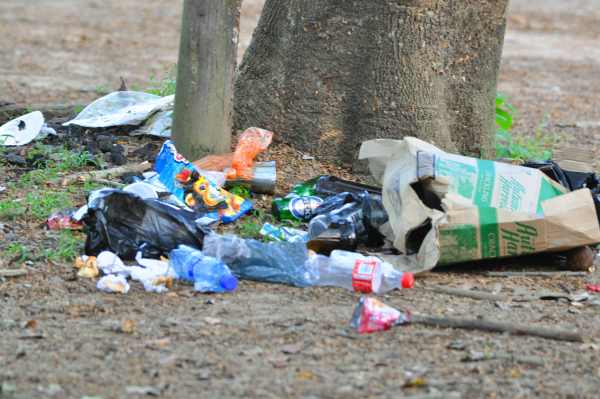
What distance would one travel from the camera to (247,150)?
570 cm

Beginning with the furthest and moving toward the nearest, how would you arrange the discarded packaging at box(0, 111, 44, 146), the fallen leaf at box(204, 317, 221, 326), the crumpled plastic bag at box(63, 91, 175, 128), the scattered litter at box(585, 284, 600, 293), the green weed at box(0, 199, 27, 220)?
the crumpled plastic bag at box(63, 91, 175, 128)
the discarded packaging at box(0, 111, 44, 146)
the green weed at box(0, 199, 27, 220)
the scattered litter at box(585, 284, 600, 293)
the fallen leaf at box(204, 317, 221, 326)

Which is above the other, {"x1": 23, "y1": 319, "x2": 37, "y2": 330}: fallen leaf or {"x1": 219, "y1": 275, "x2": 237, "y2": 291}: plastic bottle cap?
{"x1": 219, "y1": 275, "x2": 237, "y2": 291}: plastic bottle cap

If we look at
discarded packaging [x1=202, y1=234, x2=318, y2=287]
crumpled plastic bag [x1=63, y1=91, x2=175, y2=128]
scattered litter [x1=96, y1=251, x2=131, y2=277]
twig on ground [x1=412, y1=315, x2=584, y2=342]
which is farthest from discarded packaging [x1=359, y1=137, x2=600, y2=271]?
crumpled plastic bag [x1=63, y1=91, x2=175, y2=128]

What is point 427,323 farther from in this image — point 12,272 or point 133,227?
point 12,272

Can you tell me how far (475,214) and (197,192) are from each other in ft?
4.81

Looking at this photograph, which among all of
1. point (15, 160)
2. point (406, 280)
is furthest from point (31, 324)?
point (15, 160)

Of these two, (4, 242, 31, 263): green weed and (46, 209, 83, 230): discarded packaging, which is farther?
(46, 209, 83, 230): discarded packaging

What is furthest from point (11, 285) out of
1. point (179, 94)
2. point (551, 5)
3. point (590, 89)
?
point (551, 5)

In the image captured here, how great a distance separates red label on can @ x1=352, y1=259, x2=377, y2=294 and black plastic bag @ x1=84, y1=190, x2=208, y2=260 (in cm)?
79

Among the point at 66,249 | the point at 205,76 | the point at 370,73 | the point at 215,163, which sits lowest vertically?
the point at 66,249

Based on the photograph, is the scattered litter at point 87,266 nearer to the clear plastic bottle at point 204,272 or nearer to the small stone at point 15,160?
the clear plastic bottle at point 204,272

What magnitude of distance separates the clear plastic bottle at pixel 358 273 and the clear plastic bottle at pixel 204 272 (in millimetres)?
398

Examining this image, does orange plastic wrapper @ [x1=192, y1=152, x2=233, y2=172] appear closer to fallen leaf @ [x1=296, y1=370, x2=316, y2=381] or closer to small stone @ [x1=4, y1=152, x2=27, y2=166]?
small stone @ [x1=4, y1=152, x2=27, y2=166]

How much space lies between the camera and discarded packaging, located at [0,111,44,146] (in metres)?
6.30
